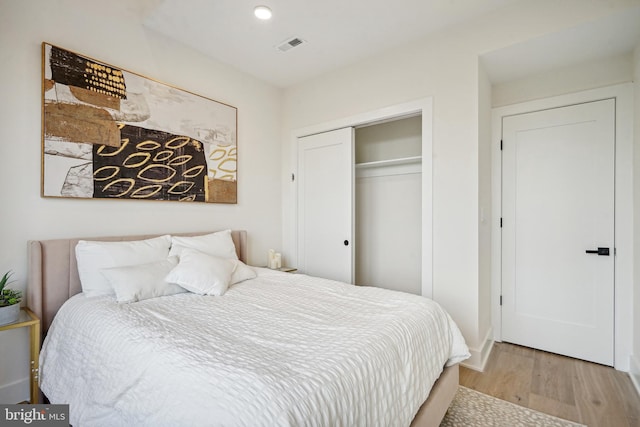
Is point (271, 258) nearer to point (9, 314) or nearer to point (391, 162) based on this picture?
point (391, 162)

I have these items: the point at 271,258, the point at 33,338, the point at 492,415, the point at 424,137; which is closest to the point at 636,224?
the point at 424,137

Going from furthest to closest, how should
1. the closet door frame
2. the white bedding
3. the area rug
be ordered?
1. the closet door frame
2. the area rug
3. the white bedding

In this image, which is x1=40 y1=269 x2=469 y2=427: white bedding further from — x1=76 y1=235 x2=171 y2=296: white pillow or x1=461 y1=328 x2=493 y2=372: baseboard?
x1=461 y1=328 x2=493 y2=372: baseboard

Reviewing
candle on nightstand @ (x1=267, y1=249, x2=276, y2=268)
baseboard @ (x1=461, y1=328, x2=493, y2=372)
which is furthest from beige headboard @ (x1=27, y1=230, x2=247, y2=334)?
A: baseboard @ (x1=461, y1=328, x2=493, y2=372)

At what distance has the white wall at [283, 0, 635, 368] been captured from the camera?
7.17 feet

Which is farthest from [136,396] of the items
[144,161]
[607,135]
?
[607,135]

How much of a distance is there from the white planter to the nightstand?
0.02m

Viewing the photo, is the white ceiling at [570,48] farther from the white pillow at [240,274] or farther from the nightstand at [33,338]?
the nightstand at [33,338]

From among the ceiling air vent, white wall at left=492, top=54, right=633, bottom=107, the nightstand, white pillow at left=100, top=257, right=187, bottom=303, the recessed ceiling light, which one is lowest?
the nightstand

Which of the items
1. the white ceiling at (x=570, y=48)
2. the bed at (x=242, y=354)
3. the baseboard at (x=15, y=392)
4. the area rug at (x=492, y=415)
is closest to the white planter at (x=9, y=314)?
the bed at (x=242, y=354)

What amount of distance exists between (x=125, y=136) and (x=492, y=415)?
10.5 feet

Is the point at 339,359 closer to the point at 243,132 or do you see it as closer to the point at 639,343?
the point at 639,343

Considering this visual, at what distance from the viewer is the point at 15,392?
1.82 meters

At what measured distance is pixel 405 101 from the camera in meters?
2.71
